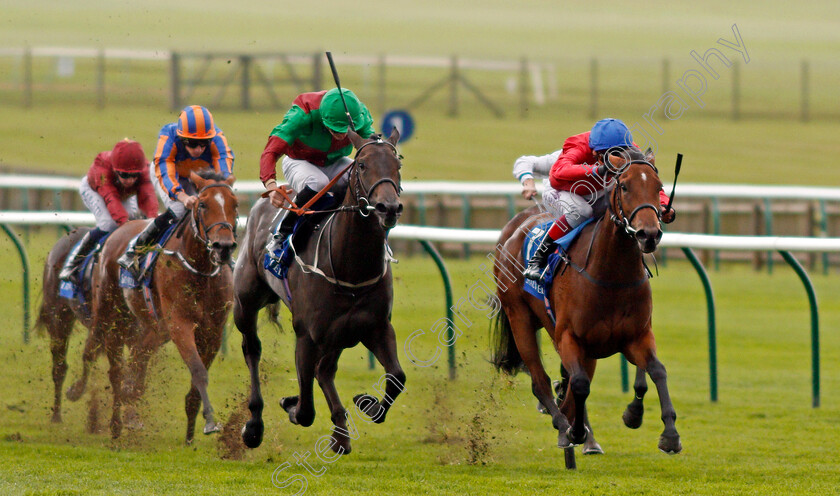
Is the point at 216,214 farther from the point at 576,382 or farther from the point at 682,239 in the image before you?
the point at 682,239

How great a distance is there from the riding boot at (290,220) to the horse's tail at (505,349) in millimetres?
1271

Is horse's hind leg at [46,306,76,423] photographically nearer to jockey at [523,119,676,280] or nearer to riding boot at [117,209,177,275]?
riding boot at [117,209,177,275]

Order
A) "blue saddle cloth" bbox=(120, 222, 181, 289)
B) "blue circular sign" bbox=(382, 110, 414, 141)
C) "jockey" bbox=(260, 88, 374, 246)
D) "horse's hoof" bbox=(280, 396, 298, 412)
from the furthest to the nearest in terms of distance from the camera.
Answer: "blue circular sign" bbox=(382, 110, 414, 141)
"blue saddle cloth" bbox=(120, 222, 181, 289)
"horse's hoof" bbox=(280, 396, 298, 412)
"jockey" bbox=(260, 88, 374, 246)

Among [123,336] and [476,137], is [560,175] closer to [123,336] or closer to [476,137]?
[123,336]

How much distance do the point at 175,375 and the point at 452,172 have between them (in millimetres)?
13012

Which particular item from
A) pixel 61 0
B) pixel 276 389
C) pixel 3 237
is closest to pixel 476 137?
pixel 3 237

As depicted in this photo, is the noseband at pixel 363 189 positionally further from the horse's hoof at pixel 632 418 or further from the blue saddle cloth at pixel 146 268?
the blue saddle cloth at pixel 146 268

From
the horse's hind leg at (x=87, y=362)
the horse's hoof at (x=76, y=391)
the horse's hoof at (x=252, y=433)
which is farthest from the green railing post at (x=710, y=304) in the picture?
the horse's hoof at (x=76, y=391)

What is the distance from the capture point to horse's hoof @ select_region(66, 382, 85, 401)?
7.50 m

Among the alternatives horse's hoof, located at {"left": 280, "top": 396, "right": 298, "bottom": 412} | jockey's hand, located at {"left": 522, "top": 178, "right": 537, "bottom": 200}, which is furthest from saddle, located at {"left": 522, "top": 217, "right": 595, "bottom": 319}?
horse's hoof, located at {"left": 280, "top": 396, "right": 298, "bottom": 412}

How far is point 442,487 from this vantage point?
5469 millimetres

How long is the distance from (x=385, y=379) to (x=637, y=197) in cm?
140

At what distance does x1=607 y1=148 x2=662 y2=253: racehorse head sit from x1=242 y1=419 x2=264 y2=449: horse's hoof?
2.04 meters

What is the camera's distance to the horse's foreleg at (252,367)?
6.07 meters
